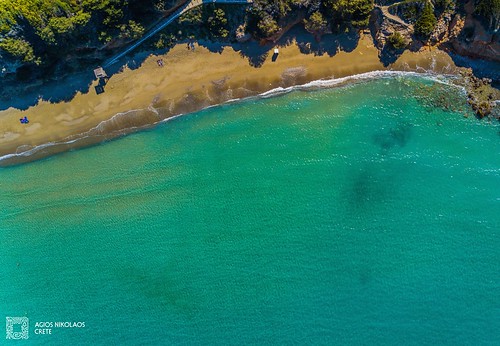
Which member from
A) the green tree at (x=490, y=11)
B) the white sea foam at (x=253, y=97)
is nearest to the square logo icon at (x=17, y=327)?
the white sea foam at (x=253, y=97)

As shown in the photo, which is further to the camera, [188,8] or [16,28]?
[188,8]

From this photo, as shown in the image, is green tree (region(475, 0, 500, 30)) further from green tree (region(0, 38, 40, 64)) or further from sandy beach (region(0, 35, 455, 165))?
green tree (region(0, 38, 40, 64))

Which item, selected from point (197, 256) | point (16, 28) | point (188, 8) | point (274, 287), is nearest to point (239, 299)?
point (274, 287)

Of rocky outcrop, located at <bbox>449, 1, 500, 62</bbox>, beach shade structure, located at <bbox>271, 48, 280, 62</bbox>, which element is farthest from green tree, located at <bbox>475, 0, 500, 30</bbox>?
beach shade structure, located at <bbox>271, 48, 280, 62</bbox>

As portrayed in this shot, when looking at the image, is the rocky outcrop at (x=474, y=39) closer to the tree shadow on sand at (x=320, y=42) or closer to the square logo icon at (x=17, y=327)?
the tree shadow on sand at (x=320, y=42)

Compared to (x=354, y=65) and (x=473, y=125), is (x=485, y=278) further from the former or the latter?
(x=354, y=65)

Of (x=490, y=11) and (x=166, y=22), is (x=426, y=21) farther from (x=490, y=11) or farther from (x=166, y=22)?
(x=166, y=22)
